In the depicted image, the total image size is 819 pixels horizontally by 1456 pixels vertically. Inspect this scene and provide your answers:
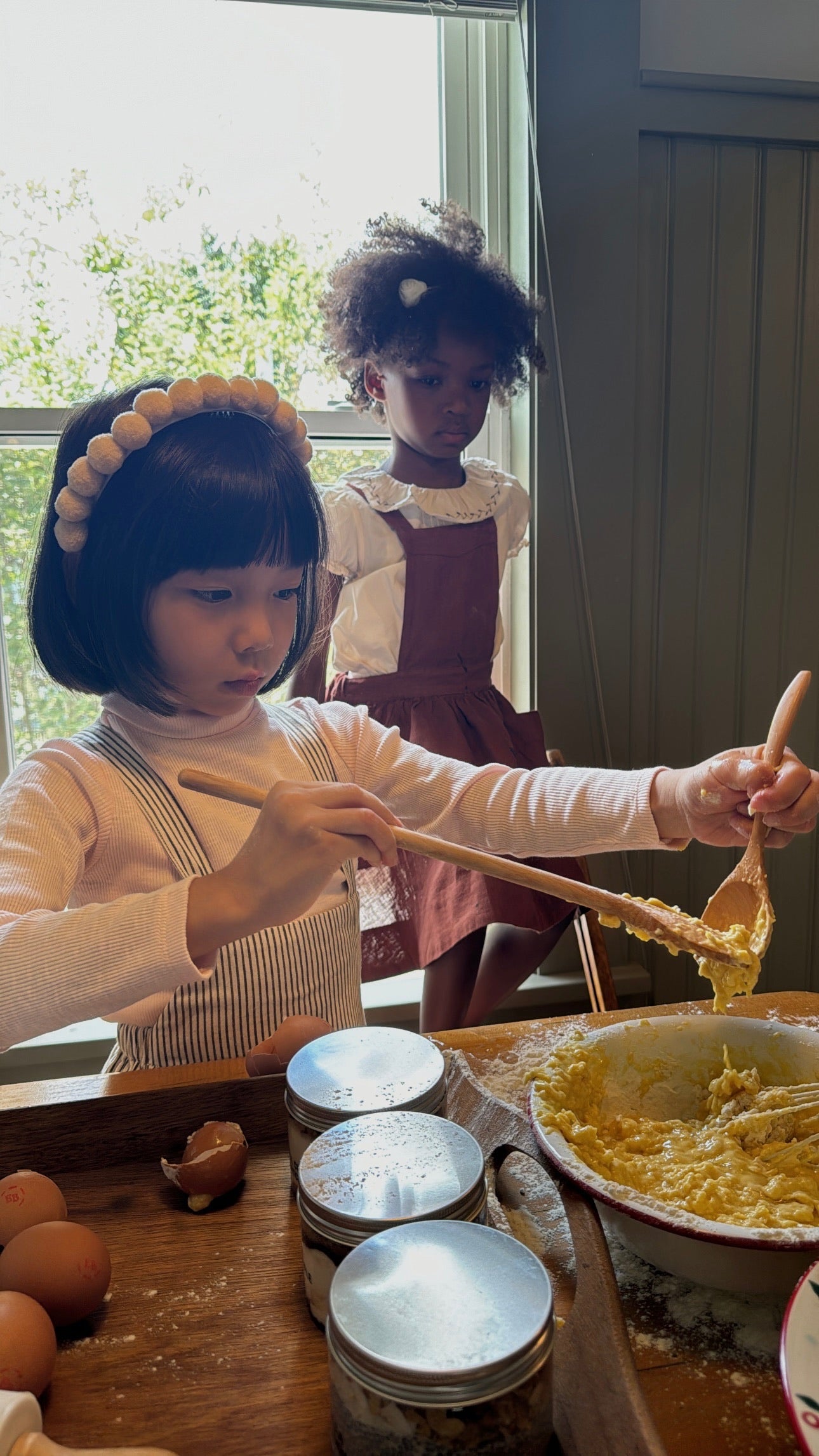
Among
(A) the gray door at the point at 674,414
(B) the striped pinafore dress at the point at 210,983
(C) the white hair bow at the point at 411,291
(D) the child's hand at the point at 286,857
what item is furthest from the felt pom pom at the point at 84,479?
(A) the gray door at the point at 674,414

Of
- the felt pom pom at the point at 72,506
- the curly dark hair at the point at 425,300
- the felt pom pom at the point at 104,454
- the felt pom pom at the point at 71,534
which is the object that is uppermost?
the curly dark hair at the point at 425,300

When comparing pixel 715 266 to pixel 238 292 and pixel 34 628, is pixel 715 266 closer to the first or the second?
pixel 238 292

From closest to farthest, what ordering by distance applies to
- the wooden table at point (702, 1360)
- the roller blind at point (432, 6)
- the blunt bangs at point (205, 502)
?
1. the wooden table at point (702, 1360)
2. the blunt bangs at point (205, 502)
3. the roller blind at point (432, 6)

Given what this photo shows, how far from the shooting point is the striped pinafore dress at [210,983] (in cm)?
92

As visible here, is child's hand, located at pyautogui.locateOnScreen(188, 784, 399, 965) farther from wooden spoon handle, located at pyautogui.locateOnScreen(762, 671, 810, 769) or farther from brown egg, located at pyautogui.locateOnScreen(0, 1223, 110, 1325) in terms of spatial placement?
wooden spoon handle, located at pyautogui.locateOnScreen(762, 671, 810, 769)

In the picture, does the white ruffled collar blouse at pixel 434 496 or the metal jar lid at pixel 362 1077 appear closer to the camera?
the metal jar lid at pixel 362 1077

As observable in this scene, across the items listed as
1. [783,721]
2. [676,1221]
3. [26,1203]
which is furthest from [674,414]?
[26,1203]

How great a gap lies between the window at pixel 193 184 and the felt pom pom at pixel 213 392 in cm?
97


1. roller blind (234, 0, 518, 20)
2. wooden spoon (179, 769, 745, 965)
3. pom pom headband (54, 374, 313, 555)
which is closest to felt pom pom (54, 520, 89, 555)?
pom pom headband (54, 374, 313, 555)

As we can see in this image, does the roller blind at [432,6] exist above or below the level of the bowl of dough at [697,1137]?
above

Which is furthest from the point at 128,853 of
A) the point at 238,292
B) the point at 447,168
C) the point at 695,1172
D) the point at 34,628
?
the point at 447,168

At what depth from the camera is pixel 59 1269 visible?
20.6 inches

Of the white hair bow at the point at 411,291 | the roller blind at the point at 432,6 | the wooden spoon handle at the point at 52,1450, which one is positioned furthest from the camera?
the roller blind at the point at 432,6

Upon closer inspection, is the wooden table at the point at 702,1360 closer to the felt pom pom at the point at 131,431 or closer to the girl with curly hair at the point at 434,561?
the felt pom pom at the point at 131,431
